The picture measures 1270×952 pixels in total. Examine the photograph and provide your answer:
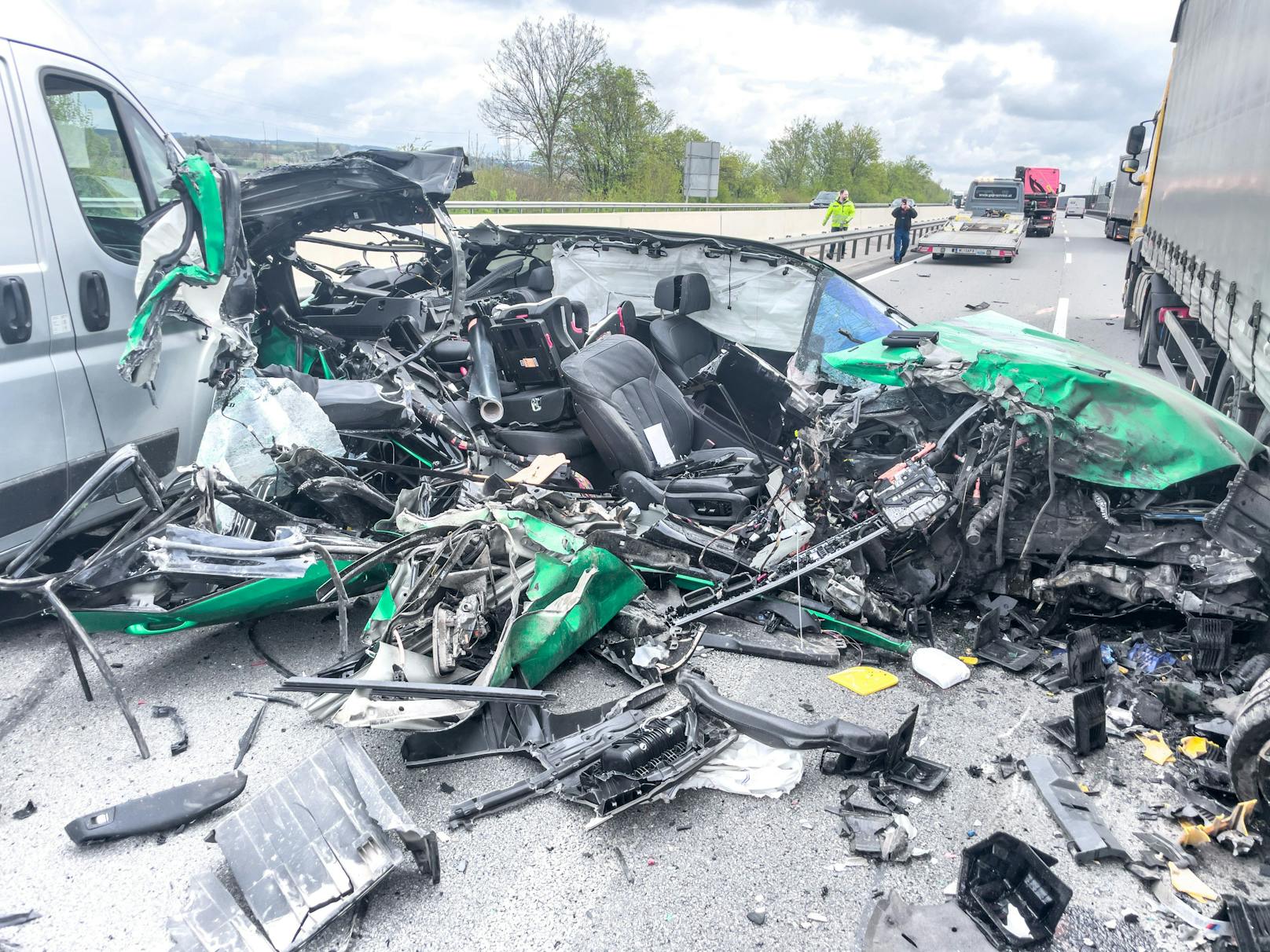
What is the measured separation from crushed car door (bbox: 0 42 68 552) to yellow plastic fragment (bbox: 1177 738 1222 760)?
5.02 meters

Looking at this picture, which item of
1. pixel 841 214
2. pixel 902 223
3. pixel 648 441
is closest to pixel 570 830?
pixel 648 441

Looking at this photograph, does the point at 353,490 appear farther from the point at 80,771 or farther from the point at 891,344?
the point at 891,344

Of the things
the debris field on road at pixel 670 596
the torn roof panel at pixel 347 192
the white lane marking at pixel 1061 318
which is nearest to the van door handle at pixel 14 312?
the debris field on road at pixel 670 596

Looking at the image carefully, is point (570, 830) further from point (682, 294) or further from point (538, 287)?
point (538, 287)

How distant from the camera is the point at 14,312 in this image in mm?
3594

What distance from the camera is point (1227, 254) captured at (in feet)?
17.2

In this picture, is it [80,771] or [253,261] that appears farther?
[253,261]

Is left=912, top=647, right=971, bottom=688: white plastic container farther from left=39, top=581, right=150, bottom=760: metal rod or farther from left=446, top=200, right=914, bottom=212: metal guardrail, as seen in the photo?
left=446, top=200, right=914, bottom=212: metal guardrail

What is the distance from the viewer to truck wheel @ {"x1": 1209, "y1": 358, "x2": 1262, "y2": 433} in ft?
17.1

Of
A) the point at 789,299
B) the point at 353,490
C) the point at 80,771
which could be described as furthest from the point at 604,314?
the point at 80,771

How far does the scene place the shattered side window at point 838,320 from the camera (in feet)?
20.4

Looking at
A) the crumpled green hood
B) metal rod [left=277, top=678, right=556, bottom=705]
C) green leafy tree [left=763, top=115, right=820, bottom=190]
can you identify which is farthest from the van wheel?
green leafy tree [left=763, top=115, right=820, bottom=190]

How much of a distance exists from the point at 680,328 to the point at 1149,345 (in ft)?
23.4

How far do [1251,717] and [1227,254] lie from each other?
152 inches
